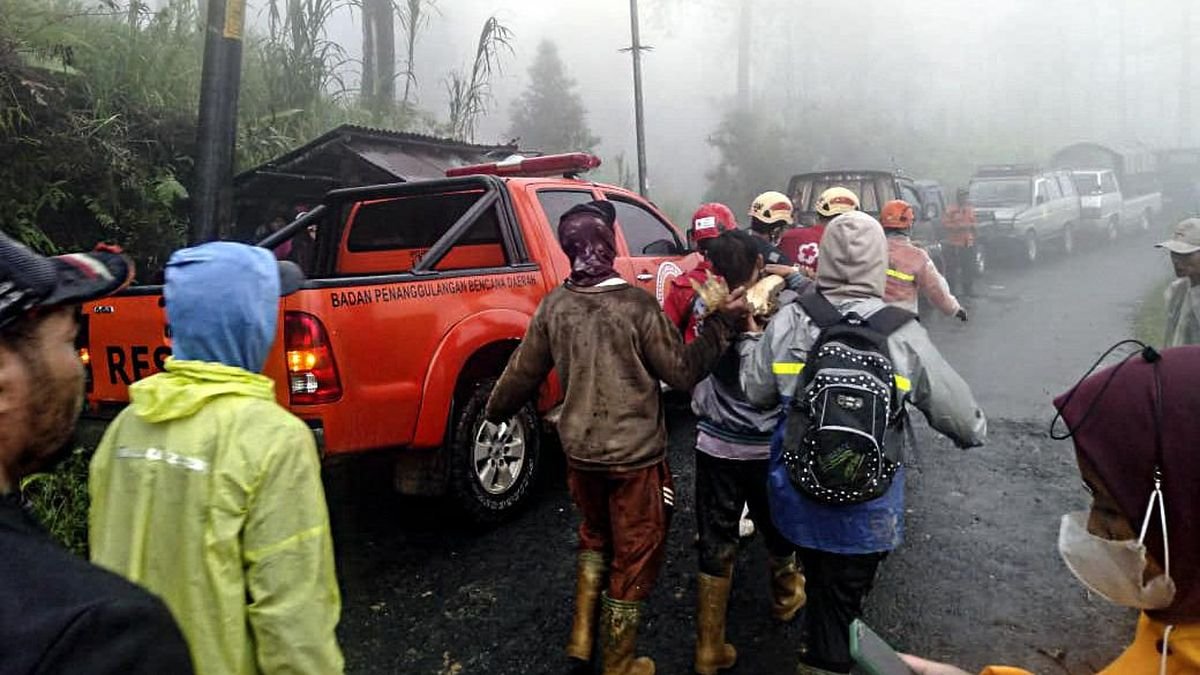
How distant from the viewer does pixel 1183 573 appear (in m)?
1.45

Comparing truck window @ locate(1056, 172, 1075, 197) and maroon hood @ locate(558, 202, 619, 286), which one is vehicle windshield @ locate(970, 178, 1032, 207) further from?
maroon hood @ locate(558, 202, 619, 286)

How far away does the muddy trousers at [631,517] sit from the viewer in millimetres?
3216

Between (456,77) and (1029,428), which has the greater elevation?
(456,77)

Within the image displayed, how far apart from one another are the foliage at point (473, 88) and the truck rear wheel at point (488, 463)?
7699mm

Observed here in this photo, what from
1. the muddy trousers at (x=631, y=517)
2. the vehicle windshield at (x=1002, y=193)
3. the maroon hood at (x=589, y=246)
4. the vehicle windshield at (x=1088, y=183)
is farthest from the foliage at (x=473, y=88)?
the vehicle windshield at (x=1088, y=183)

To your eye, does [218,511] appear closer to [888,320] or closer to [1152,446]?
[1152,446]

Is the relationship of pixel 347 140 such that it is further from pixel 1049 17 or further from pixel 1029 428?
pixel 1049 17

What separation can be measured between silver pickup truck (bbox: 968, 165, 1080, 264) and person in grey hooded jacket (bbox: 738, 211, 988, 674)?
1583 cm

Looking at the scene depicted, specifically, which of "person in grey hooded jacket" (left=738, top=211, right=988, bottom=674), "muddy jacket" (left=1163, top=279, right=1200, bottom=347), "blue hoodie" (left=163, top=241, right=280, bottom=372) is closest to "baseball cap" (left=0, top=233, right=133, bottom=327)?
"blue hoodie" (left=163, top=241, right=280, bottom=372)

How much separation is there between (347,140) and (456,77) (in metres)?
4.41

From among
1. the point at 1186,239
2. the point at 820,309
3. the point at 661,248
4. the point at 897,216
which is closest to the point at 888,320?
the point at 820,309

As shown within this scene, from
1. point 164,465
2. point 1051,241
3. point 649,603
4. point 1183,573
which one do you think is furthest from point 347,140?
point 1051,241

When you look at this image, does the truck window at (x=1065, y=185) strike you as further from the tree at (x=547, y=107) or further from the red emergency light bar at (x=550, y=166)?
the red emergency light bar at (x=550, y=166)

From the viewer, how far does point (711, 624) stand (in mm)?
3391
